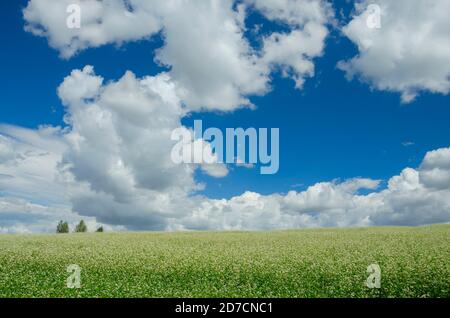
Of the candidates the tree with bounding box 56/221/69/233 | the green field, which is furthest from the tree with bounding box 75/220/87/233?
the green field

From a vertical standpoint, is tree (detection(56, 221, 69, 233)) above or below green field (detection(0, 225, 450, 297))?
above

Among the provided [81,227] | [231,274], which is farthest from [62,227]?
[231,274]

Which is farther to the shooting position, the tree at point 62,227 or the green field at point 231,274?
the tree at point 62,227

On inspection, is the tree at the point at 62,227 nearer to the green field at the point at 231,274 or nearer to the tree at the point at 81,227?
the tree at the point at 81,227

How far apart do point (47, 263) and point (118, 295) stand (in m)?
16.1

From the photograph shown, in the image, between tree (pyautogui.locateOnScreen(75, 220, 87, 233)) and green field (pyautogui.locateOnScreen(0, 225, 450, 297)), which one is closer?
green field (pyautogui.locateOnScreen(0, 225, 450, 297))

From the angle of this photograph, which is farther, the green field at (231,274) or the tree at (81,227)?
the tree at (81,227)

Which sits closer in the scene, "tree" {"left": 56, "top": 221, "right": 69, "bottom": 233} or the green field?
the green field

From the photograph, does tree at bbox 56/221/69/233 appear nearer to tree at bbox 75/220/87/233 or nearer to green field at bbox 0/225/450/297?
tree at bbox 75/220/87/233

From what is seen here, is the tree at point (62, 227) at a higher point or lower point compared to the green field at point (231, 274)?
higher

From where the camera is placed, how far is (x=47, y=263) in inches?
1554

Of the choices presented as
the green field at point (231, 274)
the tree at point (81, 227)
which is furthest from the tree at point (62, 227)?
the green field at point (231, 274)
